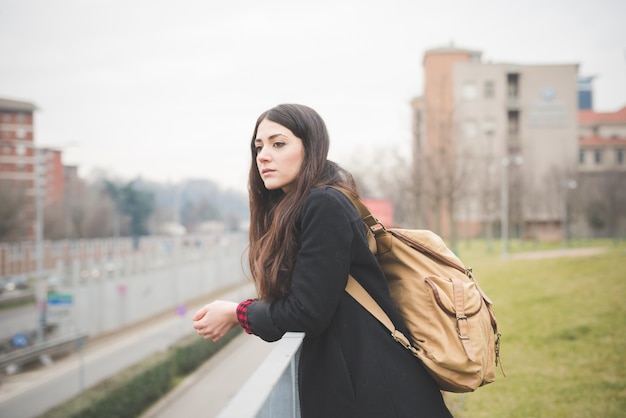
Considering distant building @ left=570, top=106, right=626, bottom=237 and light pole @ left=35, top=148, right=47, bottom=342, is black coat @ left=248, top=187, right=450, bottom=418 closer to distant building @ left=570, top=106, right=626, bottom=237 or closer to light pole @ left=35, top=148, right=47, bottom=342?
light pole @ left=35, top=148, right=47, bottom=342

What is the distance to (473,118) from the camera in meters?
49.0

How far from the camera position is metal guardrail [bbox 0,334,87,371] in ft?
68.2

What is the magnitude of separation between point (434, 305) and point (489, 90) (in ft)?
172

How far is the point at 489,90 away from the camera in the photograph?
49.4m

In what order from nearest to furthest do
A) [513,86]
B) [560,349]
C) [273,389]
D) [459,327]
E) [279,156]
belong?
[273,389] < [459,327] < [279,156] < [560,349] < [513,86]

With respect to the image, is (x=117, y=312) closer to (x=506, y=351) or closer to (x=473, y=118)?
(x=506, y=351)

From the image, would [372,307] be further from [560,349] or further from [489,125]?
[489,125]

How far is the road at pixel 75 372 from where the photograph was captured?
676 inches

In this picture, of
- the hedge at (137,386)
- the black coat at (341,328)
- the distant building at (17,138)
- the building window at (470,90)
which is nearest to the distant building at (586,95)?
the building window at (470,90)

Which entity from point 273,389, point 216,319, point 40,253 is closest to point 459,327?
point 273,389

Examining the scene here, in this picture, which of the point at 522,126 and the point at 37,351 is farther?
the point at 522,126

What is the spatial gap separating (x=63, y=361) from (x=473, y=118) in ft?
136

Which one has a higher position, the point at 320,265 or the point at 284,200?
the point at 284,200

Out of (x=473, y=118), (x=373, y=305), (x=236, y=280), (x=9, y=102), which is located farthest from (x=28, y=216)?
(x=373, y=305)
